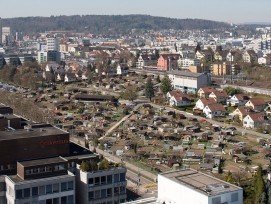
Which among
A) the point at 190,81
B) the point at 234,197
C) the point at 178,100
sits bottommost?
the point at 178,100

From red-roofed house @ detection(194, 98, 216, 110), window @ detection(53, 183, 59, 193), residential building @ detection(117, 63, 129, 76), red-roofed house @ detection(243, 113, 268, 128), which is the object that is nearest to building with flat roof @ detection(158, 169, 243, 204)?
window @ detection(53, 183, 59, 193)

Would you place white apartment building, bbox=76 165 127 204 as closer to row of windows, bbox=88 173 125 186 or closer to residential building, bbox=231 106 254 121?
row of windows, bbox=88 173 125 186

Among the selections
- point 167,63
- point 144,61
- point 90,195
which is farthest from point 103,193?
point 144,61

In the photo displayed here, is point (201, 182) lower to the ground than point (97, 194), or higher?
higher

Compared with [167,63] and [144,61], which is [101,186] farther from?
[144,61]

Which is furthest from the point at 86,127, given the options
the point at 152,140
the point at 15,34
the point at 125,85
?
the point at 15,34

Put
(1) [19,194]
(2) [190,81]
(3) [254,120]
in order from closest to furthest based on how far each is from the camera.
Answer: (1) [19,194] < (3) [254,120] < (2) [190,81]
